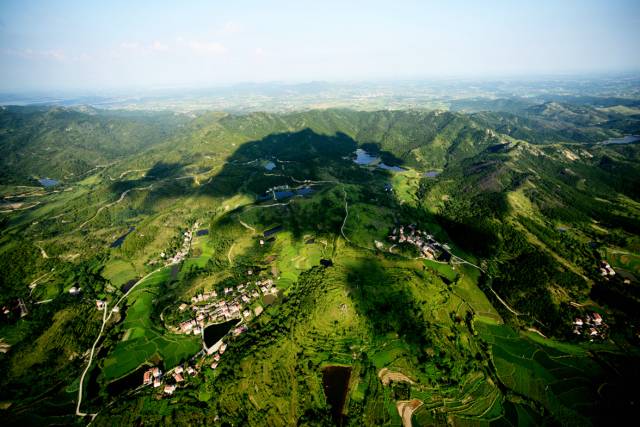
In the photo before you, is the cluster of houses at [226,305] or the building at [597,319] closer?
the building at [597,319]

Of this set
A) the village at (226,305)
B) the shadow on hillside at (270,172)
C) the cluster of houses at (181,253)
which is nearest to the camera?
the village at (226,305)

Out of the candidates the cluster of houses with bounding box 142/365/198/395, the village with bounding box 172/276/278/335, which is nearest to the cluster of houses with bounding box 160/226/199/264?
the village with bounding box 172/276/278/335

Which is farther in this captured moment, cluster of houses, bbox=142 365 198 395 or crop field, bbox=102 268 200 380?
crop field, bbox=102 268 200 380

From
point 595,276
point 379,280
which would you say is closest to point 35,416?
point 379,280

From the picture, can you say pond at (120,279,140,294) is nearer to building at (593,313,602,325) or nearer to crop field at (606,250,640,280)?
building at (593,313,602,325)

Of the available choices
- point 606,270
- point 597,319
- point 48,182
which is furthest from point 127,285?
point 48,182

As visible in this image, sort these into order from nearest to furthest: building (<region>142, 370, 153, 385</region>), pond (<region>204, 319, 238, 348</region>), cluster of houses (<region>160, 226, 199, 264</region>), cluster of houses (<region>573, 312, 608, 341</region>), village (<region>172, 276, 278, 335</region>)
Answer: building (<region>142, 370, 153, 385</region>), cluster of houses (<region>573, 312, 608, 341</region>), pond (<region>204, 319, 238, 348</region>), village (<region>172, 276, 278, 335</region>), cluster of houses (<region>160, 226, 199, 264</region>)

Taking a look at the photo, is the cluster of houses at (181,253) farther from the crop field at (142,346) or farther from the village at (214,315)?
the village at (214,315)

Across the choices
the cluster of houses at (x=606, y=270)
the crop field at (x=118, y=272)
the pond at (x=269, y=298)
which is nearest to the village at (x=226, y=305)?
the pond at (x=269, y=298)
